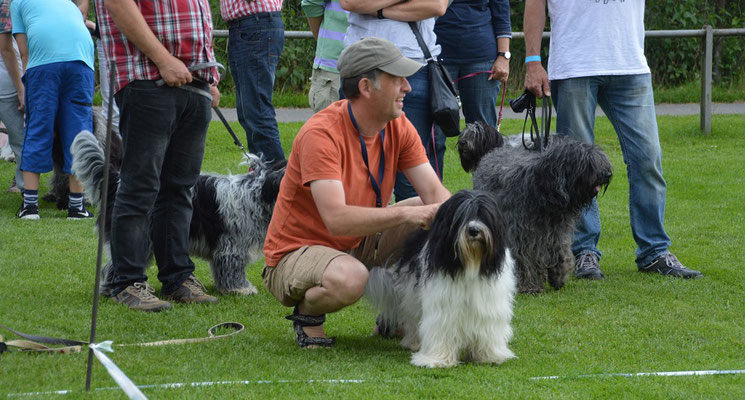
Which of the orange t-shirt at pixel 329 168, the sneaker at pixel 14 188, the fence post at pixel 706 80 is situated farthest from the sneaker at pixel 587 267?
the fence post at pixel 706 80

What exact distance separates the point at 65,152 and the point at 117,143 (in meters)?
1.48

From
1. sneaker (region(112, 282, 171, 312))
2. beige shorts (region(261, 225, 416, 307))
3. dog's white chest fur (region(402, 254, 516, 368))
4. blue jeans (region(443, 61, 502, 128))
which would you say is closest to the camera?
dog's white chest fur (region(402, 254, 516, 368))

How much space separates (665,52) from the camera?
16203 millimetres

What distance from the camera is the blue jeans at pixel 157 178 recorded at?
4.36 meters

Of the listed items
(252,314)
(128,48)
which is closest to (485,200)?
(252,314)

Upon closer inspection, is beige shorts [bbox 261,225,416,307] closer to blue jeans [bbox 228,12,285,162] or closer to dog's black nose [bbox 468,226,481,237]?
dog's black nose [bbox 468,226,481,237]

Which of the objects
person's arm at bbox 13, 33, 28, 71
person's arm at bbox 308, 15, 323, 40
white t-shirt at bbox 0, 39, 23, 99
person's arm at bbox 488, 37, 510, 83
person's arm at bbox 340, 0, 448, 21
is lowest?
white t-shirt at bbox 0, 39, 23, 99

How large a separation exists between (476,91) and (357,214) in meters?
2.33

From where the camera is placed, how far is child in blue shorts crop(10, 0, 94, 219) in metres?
7.14

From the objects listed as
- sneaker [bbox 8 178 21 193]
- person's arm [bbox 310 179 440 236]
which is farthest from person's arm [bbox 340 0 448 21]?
sneaker [bbox 8 178 21 193]

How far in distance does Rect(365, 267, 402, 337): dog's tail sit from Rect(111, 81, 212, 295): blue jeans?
127 centimetres

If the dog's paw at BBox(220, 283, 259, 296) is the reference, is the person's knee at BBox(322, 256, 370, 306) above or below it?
above

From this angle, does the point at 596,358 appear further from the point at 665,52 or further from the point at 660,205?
the point at 665,52

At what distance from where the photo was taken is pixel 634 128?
17.6ft
